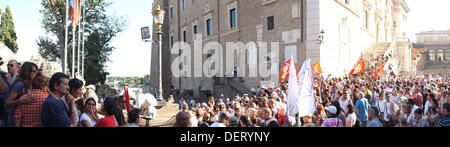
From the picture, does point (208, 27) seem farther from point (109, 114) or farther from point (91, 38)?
point (109, 114)

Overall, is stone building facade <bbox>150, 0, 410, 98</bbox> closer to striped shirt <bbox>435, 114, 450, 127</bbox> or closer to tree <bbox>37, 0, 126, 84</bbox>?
tree <bbox>37, 0, 126, 84</bbox>

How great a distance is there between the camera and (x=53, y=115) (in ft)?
9.84

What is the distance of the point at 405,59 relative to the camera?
4153 centimetres

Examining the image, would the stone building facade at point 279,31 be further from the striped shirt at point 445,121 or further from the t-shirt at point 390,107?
the striped shirt at point 445,121

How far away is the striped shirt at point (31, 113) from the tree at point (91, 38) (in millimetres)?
29835

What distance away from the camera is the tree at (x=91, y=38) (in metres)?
31.6

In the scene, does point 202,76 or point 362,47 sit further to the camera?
point 202,76

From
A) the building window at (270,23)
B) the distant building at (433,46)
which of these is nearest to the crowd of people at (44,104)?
the building window at (270,23)

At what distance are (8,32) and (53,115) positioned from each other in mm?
30889

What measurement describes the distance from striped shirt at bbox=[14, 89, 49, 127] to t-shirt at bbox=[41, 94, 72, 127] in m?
0.37

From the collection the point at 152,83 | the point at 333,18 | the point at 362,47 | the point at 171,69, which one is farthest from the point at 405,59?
the point at 152,83
